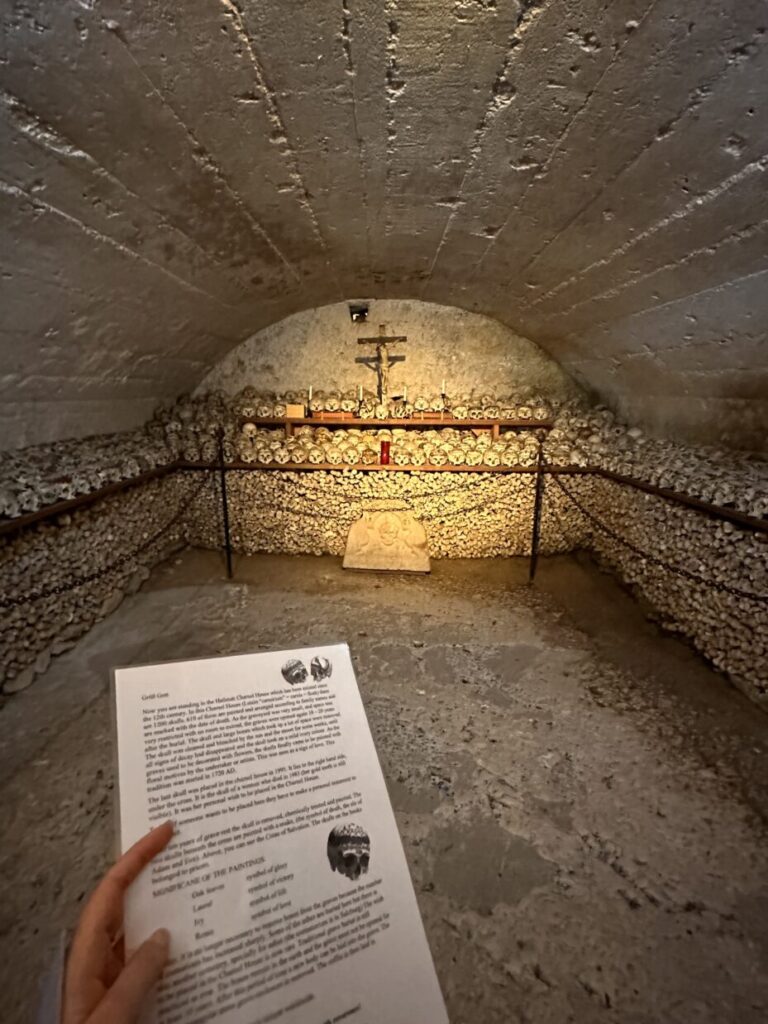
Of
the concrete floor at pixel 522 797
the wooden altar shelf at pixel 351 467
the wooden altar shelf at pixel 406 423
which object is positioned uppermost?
the wooden altar shelf at pixel 406 423

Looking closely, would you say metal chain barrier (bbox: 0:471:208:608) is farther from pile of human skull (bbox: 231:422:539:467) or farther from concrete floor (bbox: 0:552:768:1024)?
pile of human skull (bbox: 231:422:539:467)

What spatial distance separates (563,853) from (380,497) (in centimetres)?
351

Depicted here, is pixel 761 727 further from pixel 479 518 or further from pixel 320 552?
pixel 320 552

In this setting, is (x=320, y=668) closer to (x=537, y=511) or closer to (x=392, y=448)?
(x=392, y=448)

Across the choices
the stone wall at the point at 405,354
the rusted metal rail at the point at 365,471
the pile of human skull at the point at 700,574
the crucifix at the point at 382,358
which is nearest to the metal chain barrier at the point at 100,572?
the rusted metal rail at the point at 365,471

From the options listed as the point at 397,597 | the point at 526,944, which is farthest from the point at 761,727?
the point at 397,597

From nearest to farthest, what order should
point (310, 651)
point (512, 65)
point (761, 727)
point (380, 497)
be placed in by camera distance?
1. point (310, 651)
2. point (512, 65)
3. point (761, 727)
4. point (380, 497)

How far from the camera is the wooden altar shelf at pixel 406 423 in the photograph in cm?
491

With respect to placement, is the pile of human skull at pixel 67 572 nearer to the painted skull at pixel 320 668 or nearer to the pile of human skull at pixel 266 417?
the pile of human skull at pixel 266 417

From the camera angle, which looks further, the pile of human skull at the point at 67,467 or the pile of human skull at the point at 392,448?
the pile of human skull at the point at 392,448

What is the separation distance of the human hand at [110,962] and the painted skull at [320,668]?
50 centimetres

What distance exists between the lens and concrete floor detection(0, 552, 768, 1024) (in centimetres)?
163

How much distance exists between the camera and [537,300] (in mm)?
4180

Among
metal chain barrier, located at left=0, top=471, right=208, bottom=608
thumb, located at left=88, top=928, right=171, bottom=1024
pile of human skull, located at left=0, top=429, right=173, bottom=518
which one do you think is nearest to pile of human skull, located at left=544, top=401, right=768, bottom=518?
thumb, located at left=88, top=928, right=171, bottom=1024
